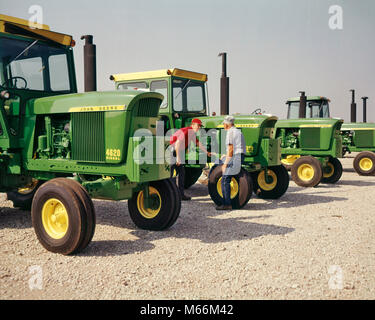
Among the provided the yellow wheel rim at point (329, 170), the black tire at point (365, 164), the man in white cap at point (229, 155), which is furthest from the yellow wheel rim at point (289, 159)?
the man in white cap at point (229, 155)

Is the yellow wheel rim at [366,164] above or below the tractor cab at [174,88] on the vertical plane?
below

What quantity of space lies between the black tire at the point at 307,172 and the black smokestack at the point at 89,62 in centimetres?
550

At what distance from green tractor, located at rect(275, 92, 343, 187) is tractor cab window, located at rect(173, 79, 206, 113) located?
300 centimetres

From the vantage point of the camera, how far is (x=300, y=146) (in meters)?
10.9

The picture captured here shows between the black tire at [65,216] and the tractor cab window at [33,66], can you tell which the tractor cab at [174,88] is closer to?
the tractor cab window at [33,66]

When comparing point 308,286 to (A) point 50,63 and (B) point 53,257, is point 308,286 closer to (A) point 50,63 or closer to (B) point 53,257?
(B) point 53,257

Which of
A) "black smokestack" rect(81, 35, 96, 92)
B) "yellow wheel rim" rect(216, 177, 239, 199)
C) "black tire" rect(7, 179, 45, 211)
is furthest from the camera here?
"black smokestack" rect(81, 35, 96, 92)

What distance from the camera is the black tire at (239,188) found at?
7.08 meters

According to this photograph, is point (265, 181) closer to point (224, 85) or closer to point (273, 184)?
point (273, 184)

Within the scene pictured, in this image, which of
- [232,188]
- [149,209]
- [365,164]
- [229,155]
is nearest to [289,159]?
[365,164]

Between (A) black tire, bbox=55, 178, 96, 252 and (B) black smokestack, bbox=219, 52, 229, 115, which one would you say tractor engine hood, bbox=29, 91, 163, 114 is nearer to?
(A) black tire, bbox=55, 178, 96, 252

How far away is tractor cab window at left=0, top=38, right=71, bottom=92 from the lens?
5492mm

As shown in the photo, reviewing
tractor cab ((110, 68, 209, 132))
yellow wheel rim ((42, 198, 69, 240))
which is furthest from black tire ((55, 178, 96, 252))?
tractor cab ((110, 68, 209, 132))

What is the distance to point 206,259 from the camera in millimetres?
4277
